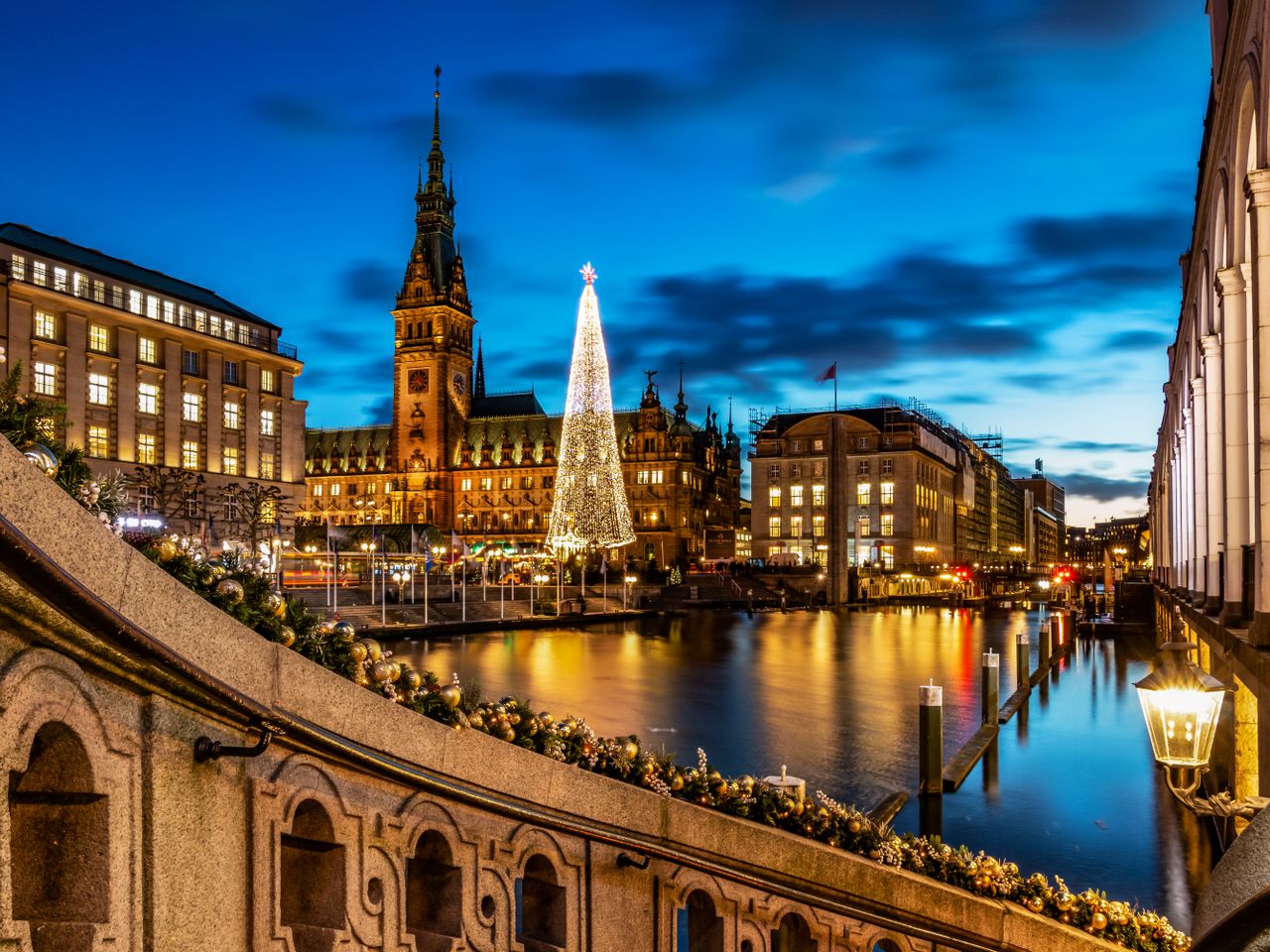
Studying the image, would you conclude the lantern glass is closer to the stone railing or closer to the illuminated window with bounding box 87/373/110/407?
the stone railing

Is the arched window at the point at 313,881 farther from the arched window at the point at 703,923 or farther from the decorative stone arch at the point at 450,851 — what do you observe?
the arched window at the point at 703,923

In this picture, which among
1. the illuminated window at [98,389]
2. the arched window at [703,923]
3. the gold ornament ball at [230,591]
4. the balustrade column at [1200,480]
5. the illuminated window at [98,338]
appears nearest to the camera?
the gold ornament ball at [230,591]

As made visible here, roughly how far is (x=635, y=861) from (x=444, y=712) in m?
1.66

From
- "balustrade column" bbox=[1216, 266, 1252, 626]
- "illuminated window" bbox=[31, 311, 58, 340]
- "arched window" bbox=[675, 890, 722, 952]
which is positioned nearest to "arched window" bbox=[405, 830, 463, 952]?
"arched window" bbox=[675, 890, 722, 952]

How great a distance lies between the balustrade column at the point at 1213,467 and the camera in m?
21.9

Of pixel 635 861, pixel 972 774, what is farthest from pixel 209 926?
pixel 972 774

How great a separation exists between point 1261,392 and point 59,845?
45.7 ft

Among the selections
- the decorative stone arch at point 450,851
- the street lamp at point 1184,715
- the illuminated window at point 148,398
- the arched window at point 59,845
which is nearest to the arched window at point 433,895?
the decorative stone arch at point 450,851

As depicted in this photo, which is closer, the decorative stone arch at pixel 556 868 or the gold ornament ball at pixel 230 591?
the gold ornament ball at pixel 230 591

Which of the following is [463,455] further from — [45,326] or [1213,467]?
[1213,467]

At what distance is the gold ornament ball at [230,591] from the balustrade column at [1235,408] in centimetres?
1695

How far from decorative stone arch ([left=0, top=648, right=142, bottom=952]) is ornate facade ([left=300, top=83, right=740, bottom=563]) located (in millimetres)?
145829

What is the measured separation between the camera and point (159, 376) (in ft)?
269

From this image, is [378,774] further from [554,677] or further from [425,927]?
[554,677]
